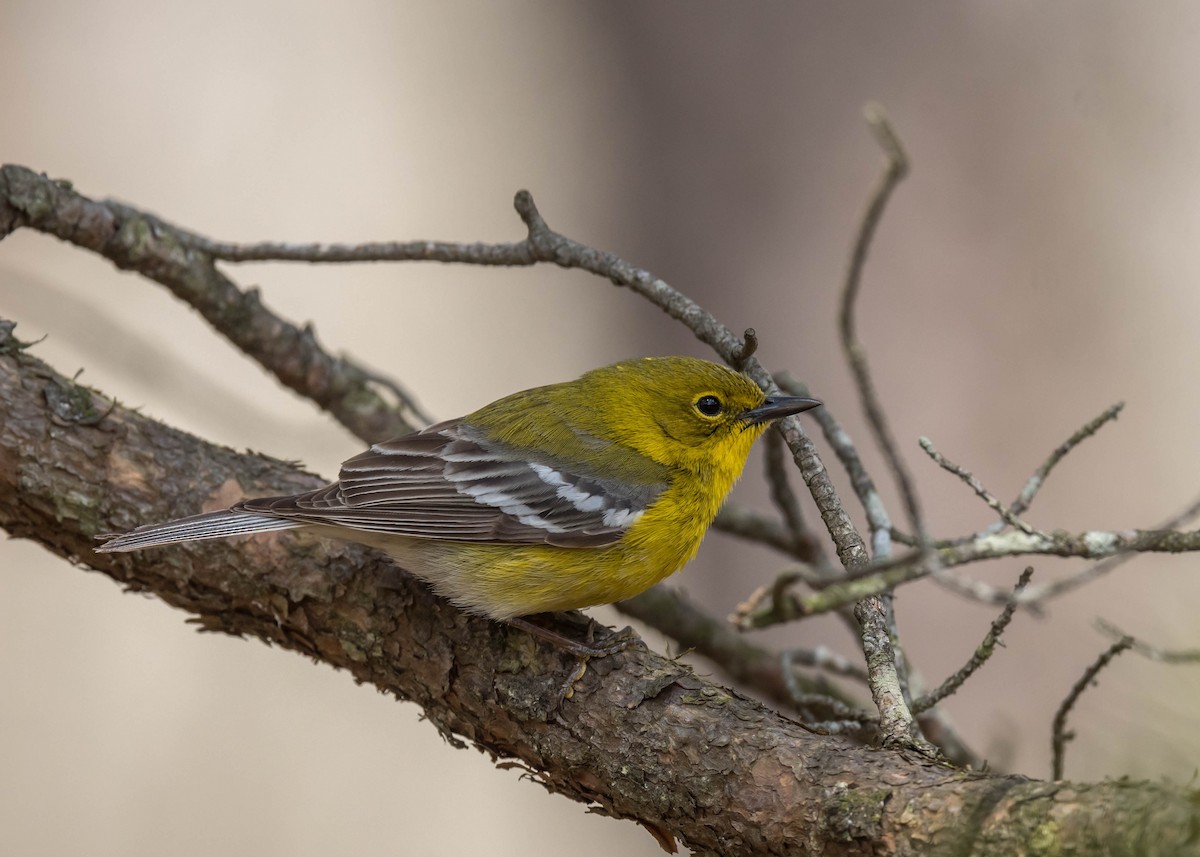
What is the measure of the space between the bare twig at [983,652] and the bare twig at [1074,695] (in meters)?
0.25

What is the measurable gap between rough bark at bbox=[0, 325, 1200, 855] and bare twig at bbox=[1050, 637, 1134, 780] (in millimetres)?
582

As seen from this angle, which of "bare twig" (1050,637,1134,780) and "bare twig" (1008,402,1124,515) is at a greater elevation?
"bare twig" (1008,402,1124,515)

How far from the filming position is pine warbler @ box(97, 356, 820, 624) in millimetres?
3393

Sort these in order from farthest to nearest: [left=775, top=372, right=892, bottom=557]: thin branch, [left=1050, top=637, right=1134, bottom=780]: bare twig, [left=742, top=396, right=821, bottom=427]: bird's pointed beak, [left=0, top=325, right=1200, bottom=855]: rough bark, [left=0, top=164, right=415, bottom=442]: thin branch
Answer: [left=0, top=164, right=415, bottom=442]: thin branch, [left=742, top=396, right=821, bottom=427]: bird's pointed beak, [left=775, top=372, right=892, bottom=557]: thin branch, [left=1050, top=637, right=1134, bottom=780]: bare twig, [left=0, top=325, right=1200, bottom=855]: rough bark

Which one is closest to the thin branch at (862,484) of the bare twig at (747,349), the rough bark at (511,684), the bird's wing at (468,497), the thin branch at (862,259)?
the thin branch at (862,259)

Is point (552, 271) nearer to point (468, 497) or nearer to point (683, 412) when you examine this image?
point (683, 412)

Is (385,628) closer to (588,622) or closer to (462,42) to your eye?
(588,622)

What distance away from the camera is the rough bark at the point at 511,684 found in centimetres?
224

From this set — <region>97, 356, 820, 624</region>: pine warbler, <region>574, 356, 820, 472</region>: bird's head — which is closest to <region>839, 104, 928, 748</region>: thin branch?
<region>97, 356, 820, 624</region>: pine warbler

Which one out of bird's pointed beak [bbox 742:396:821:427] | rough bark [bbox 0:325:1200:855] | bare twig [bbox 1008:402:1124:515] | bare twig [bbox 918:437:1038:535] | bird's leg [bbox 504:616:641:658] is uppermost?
bird's pointed beak [bbox 742:396:821:427]

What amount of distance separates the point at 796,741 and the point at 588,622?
1.06 metres

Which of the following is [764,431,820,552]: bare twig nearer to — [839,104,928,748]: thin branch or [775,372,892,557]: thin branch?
[775,372,892,557]: thin branch

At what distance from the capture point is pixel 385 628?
3322mm

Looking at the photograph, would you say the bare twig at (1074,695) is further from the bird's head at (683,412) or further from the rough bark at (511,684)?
the bird's head at (683,412)
